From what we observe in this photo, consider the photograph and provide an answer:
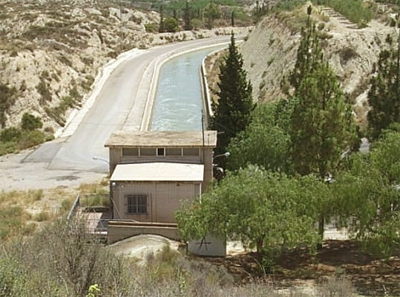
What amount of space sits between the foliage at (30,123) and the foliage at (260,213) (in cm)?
2552

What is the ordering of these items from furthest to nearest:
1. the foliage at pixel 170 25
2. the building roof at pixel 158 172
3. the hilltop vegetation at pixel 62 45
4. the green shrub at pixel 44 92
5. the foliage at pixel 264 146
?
the foliage at pixel 170 25 → the green shrub at pixel 44 92 → the hilltop vegetation at pixel 62 45 → the foliage at pixel 264 146 → the building roof at pixel 158 172

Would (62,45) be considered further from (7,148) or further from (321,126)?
(321,126)

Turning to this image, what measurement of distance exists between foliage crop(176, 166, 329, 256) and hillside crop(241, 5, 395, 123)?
16.9 metres

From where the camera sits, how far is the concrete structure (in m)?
23.9

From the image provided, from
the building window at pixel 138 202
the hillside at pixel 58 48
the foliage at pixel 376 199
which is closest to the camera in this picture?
the foliage at pixel 376 199

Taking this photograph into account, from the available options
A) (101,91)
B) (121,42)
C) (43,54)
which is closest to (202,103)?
(101,91)

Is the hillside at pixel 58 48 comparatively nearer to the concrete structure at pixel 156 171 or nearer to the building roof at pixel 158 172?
the concrete structure at pixel 156 171

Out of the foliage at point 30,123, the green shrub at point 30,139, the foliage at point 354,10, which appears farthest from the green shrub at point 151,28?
the green shrub at point 30,139

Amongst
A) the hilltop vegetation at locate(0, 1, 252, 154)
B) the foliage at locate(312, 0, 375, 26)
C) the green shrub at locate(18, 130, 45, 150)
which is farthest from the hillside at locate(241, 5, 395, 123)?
the green shrub at locate(18, 130, 45, 150)

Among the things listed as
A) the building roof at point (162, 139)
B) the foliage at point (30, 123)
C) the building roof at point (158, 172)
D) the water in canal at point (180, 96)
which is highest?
the building roof at point (162, 139)

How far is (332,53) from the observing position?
44.1 meters

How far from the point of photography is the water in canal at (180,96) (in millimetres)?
47469

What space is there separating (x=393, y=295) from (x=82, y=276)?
9.05m

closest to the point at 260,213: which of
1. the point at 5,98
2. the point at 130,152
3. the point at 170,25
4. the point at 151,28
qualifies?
the point at 130,152
